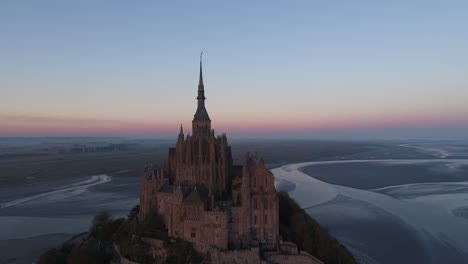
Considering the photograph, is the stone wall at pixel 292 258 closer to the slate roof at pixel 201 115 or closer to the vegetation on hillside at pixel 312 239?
the vegetation on hillside at pixel 312 239

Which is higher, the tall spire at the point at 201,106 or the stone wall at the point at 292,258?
the tall spire at the point at 201,106

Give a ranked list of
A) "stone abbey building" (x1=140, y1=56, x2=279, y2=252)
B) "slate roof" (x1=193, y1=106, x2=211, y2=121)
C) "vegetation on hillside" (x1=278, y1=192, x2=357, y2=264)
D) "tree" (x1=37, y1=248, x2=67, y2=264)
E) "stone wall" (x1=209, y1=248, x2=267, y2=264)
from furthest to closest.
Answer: "slate roof" (x1=193, y1=106, x2=211, y2=121) < "tree" (x1=37, y1=248, x2=67, y2=264) < "vegetation on hillside" (x1=278, y1=192, x2=357, y2=264) < "stone abbey building" (x1=140, y1=56, x2=279, y2=252) < "stone wall" (x1=209, y1=248, x2=267, y2=264)

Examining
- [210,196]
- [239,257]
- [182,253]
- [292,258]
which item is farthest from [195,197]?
[292,258]

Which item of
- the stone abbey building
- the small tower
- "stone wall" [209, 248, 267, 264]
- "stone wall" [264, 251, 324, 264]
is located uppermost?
the small tower

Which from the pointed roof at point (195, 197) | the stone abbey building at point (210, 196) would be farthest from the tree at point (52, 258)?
the pointed roof at point (195, 197)

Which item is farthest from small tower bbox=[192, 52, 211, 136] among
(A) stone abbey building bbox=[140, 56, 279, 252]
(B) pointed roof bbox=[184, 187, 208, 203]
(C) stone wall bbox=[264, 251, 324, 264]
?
(C) stone wall bbox=[264, 251, 324, 264]

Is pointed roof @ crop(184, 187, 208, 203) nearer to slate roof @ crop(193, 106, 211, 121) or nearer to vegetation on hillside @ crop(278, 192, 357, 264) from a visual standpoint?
slate roof @ crop(193, 106, 211, 121)

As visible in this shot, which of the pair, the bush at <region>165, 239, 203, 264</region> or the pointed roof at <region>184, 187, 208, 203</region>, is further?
the pointed roof at <region>184, 187, 208, 203</region>

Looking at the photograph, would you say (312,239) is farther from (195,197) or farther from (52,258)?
(52,258)
